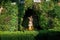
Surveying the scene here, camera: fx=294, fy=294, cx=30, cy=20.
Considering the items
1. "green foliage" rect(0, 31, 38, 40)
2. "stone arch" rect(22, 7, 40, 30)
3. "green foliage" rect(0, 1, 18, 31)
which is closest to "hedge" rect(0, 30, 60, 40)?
"green foliage" rect(0, 31, 38, 40)

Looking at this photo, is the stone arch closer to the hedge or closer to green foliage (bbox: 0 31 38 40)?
the hedge

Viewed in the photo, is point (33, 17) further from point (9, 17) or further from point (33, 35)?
point (33, 35)

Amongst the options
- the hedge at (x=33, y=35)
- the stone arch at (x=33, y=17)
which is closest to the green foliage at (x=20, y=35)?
the hedge at (x=33, y=35)

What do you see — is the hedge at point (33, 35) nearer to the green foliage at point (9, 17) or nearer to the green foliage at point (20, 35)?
the green foliage at point (20, 35)

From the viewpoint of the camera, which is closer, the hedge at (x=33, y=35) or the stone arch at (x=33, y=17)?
the hedge at (x=33, y=35)

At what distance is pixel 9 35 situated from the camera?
18.8 meters

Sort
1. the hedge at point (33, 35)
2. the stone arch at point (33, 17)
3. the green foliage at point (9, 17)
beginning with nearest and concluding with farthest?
the hedge at point (33, 35) < the green foliage at point (9, 17) < the stone arch at point (33, 17)

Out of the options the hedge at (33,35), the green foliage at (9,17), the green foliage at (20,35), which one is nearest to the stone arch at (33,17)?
the green foliage at (9,17)

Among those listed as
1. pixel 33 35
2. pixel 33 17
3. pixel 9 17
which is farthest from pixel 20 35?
pixel 33 17

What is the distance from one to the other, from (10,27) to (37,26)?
2.45m

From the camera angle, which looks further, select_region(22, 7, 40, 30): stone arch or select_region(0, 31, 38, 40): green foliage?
select_region(22, 7, 40, 30): stone arch

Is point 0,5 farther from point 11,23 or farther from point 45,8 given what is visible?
point 45,8

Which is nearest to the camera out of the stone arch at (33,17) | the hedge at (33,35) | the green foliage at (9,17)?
the hedge at (33,35)

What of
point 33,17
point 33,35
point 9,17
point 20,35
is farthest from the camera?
point 33,17
